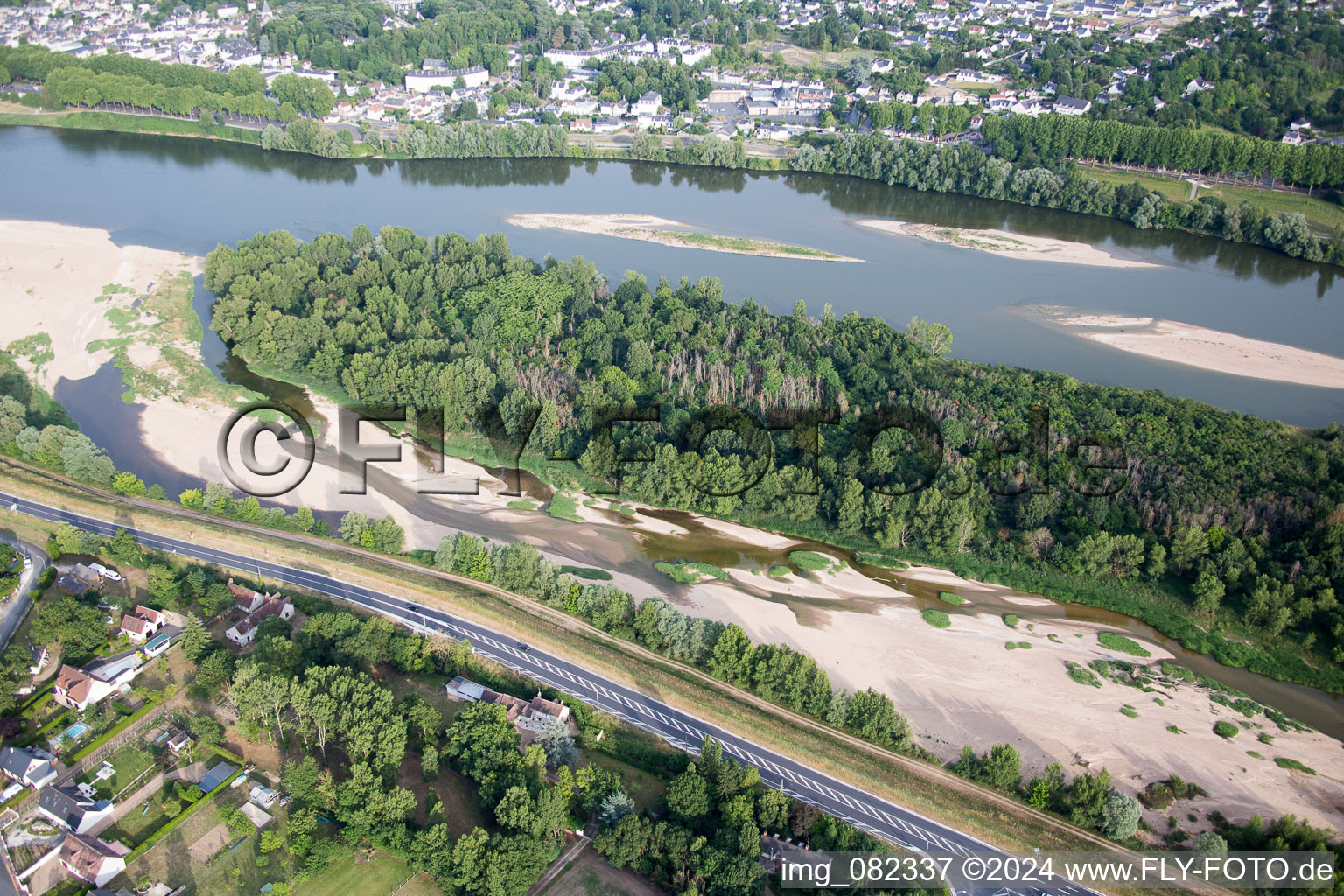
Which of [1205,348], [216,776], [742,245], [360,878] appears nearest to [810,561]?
[360,878]

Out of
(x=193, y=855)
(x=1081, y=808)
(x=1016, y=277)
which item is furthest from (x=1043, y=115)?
(x=193, y=855)

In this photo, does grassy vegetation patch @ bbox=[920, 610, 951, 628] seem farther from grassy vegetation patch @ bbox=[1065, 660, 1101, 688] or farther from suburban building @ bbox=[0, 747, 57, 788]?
suburban building @ bbox=[0, 747, 57, 788]

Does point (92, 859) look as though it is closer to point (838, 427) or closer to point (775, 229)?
point (838, 427)

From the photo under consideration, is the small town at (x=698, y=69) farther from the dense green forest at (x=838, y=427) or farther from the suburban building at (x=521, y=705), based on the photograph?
the suburban building at (x=521, y=705)

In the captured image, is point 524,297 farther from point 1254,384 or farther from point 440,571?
point 1254,384

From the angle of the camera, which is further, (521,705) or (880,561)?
(880,561)

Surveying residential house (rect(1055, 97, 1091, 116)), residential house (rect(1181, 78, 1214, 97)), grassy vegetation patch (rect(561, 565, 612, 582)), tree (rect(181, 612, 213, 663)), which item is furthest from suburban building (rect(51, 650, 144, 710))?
residential house (rect(1181, 78, 1214, 97))
